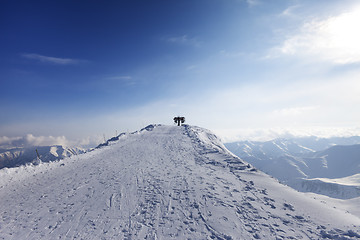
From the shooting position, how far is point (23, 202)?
1522cm

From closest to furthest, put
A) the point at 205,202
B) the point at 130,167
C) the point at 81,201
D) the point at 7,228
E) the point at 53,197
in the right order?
the point at 7,228, the point at 205,202, the point at 81,201, the point at 53,197, the point at 130,167

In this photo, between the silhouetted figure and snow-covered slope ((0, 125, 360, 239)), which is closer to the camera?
Answer: snow-covered slope ((0, 125, 360, 239))

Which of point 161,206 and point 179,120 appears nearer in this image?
point 161,206

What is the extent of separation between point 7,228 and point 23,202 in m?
4.08

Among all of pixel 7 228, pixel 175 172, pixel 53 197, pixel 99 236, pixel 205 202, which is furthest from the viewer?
pixel 175 172

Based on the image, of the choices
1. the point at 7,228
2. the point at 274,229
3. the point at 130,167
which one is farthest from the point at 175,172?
the point at 7,228

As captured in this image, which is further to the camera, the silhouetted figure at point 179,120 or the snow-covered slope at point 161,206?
the silhouetted figure at point 179,120

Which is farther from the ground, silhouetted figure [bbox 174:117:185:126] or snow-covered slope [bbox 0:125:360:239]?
silhouetted figure [bbox 174:117:185:126]

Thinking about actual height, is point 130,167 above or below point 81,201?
above

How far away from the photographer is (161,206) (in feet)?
42.4

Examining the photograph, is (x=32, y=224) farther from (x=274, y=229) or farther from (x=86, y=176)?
(x=274, y=229)

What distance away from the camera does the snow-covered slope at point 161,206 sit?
10.5 metres

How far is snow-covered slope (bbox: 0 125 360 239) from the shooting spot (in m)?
10.5

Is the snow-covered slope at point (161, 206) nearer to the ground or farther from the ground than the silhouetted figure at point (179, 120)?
nearer to the ground
